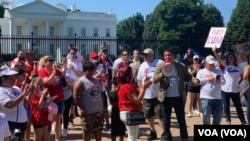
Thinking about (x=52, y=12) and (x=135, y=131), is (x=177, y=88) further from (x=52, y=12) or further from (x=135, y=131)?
(x=52, y=12)

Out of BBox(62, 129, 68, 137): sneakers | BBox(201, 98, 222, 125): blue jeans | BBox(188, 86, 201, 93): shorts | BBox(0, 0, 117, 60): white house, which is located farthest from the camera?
BBox(0, 0, 117, 60): white house

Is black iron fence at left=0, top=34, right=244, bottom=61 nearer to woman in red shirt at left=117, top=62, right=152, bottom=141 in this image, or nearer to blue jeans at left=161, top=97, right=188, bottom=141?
blue jeans at left=161, top=97, right=188, bottom=141

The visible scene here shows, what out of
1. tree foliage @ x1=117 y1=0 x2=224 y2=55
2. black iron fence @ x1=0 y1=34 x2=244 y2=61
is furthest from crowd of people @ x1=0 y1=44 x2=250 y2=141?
tree foliage @ x1=117 y1=0 x2=224 y2=55

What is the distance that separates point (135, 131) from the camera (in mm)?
8203

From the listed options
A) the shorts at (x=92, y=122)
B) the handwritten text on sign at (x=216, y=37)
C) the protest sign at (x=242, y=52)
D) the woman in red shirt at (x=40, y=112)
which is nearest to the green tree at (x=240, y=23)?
the protest sign at (x=242, y=52)

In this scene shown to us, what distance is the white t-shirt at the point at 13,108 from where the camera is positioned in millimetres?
6305

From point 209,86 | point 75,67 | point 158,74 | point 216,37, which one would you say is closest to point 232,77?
point 209,86

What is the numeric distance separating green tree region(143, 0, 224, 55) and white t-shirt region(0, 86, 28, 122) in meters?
64.0

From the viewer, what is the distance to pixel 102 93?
841 centimetres

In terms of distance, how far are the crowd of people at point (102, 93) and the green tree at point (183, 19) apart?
6033cm

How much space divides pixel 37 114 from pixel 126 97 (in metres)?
1.48

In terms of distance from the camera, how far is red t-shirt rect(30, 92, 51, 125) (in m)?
7.70

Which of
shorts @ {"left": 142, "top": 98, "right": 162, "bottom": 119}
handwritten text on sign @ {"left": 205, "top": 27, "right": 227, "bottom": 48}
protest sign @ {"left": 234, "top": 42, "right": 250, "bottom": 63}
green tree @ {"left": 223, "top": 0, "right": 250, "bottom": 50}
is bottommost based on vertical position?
shorts @ {"left": 142, "top": 98, "right": 162, "bottom": 119}

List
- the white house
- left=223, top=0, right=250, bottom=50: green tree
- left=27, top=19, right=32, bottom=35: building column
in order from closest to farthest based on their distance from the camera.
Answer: left=223, top=0, right=250, bottom=50: green tree < left=27, top=19, right=32, bottom=35: building column < the white house
